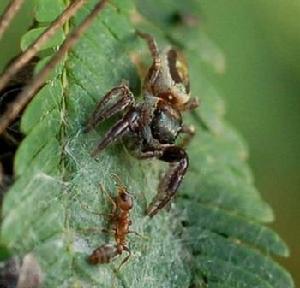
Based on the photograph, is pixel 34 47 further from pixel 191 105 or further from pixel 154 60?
pixel 191 105

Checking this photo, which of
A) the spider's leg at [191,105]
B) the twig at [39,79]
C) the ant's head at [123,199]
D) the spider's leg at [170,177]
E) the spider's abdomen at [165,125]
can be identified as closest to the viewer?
the twig at [39,79]

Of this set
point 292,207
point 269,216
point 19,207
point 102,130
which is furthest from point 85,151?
point 292,207

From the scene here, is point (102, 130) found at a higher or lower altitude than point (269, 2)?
higher

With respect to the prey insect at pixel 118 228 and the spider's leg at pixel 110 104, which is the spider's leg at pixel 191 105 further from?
the prey insect at pixel 118 228

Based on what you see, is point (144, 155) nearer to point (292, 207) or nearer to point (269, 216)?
point (269, 216)

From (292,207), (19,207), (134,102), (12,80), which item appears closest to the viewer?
(19,207)

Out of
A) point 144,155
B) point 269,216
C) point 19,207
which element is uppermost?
point 19,207

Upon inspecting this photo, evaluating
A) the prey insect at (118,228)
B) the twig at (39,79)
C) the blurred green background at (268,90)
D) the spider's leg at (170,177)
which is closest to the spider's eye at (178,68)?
the spider's leg at (170,177)
